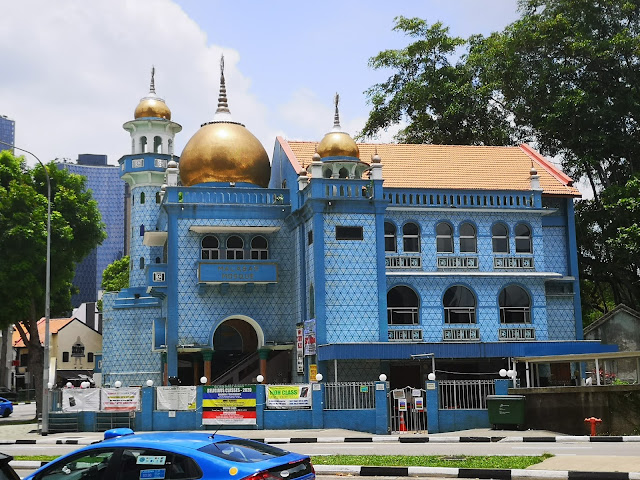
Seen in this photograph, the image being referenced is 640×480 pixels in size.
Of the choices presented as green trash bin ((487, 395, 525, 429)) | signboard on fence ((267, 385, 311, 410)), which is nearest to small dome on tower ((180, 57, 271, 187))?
signboard on fence ((267, 385, 311, 410))

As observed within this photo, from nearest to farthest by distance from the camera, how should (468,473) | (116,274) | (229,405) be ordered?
(468,473)
(229,405)
(116,274)

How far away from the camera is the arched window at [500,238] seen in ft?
111

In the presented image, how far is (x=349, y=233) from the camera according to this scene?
31.5 meters

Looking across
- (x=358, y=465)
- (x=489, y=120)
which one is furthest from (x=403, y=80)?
(x=358, y=465)

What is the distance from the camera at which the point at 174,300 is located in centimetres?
3306

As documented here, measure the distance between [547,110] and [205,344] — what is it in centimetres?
2073

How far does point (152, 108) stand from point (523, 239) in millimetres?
19895

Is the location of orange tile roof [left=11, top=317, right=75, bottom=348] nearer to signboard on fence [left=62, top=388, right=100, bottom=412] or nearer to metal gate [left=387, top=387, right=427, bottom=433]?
signboard on fence [left=62, top=388, right=100, bottom=412]

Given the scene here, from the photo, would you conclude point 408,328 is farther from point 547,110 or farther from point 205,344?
point 547,110

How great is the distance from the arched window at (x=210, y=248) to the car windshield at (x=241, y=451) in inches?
978

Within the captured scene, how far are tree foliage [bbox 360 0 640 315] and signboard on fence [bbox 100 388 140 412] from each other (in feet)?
70.2

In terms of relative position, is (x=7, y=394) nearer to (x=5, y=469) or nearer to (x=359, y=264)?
(x=359, y=264)

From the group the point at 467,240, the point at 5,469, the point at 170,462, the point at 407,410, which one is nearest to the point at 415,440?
the point at 407,410

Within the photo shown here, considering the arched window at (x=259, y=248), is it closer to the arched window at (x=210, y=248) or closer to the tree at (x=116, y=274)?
the arched window at (x=210, y=248)
